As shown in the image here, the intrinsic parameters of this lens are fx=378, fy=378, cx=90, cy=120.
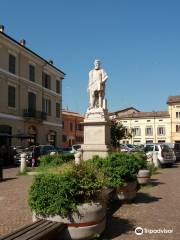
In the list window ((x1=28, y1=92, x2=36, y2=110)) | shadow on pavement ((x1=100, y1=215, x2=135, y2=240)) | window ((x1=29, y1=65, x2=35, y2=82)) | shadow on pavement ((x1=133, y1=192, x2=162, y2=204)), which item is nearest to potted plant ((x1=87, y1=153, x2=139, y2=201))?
shadow on pavement ((x1=133, y1=192, x2=162, y2=204))

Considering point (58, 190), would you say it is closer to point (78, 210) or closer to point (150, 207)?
point (78, 210)

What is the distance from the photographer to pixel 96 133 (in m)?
16.1

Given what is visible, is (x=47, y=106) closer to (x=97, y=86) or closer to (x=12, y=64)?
(x=12, y=64)

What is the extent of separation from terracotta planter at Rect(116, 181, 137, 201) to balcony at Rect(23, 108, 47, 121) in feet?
89.0

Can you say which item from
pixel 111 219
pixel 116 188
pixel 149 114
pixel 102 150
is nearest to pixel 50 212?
pixel 111 219

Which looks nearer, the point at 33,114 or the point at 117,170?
the point at 117,170

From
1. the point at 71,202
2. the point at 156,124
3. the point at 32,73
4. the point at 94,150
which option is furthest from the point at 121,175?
the point at 156,124

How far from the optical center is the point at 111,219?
7766 mm

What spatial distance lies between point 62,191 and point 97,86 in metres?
11.0

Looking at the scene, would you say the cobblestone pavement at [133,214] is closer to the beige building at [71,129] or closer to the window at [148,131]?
the beige building at [71,129]

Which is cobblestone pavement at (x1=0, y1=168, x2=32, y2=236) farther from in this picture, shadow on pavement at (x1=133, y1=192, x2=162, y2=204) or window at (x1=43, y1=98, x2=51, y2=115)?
window at (x1=43, y1=98, x2=51, y2=115)

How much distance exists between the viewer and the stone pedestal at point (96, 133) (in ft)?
52.3

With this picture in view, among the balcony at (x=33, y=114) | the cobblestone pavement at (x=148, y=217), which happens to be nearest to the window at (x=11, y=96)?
the balcony at (x=33, y=114)

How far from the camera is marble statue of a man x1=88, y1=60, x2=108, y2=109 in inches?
652
